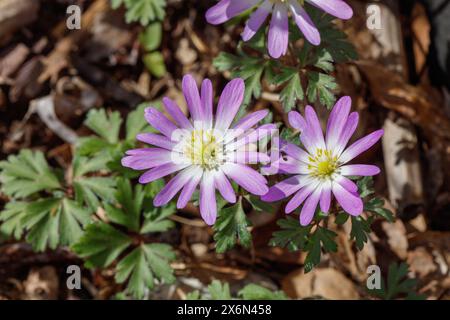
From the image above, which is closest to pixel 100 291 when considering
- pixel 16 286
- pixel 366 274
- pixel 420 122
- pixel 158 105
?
pixel 16 286

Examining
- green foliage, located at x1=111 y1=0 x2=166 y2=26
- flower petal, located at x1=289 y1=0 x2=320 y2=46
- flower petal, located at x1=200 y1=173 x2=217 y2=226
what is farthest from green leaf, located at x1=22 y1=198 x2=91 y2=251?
flower petal, located at x1=289 y1=0 x2=320 y2=46

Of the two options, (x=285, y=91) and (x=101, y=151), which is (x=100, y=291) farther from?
(x=285, y=91)

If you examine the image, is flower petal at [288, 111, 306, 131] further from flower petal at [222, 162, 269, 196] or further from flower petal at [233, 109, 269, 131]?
flower petal at [222, 162, 269, 196]

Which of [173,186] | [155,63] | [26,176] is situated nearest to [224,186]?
[173,186]

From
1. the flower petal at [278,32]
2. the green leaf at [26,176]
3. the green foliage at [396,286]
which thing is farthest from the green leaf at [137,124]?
the green foliage at [396,286]

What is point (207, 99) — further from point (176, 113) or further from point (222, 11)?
point (222, 11)

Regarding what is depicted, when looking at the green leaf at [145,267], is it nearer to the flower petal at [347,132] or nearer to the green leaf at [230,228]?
the green leaf at [230,228]
